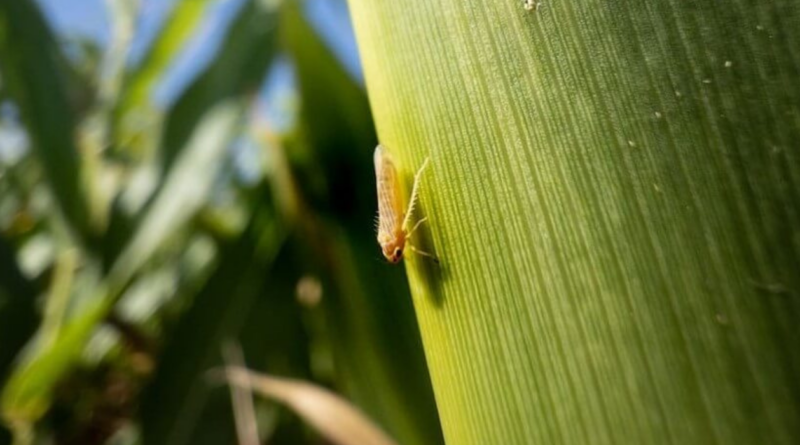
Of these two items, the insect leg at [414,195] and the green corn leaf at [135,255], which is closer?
the insect leg at [414,195]

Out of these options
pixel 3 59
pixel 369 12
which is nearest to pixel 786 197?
pixel 369 12

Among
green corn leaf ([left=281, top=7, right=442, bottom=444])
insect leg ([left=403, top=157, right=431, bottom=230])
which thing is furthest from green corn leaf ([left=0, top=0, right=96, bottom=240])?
insect leg ([left=403, top=157, right=431, bottom=230])

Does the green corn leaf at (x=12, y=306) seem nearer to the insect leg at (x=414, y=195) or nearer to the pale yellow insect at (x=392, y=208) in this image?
the pale yellow insect at (x=392, y=208)

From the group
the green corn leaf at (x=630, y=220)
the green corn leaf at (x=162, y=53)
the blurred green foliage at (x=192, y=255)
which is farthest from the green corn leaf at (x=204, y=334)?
the green corn leaf at (x=630, y=220)

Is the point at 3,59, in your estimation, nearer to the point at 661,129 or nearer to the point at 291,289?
the point at 291,289

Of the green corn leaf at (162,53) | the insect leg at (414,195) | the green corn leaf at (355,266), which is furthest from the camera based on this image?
the green corn leaf at (162,53)

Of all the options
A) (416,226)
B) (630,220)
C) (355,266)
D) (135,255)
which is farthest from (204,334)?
(630,220)
